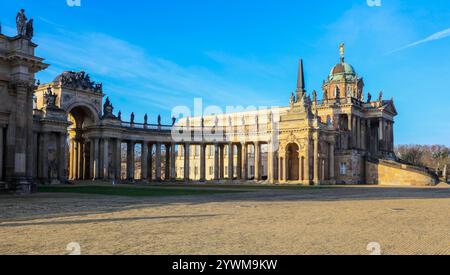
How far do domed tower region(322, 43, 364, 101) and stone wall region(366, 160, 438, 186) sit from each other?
18747mm

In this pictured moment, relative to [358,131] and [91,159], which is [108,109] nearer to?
[91,159]

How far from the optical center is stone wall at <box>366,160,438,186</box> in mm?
74438

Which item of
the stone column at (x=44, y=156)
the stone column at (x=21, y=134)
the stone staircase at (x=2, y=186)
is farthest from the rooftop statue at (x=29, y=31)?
the stone column at (x=44, y=156)

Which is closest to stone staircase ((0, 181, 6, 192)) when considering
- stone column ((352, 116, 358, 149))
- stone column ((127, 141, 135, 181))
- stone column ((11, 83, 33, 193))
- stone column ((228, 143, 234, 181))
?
stone column ((11, 83, 33, 193))

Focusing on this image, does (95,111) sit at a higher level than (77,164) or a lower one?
higher

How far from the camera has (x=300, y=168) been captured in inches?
3056

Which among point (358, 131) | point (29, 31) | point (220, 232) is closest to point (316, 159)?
point (358, 131)

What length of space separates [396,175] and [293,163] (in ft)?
59.7

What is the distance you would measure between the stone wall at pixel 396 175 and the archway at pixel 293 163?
13348mm

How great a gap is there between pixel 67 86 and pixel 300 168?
137ft

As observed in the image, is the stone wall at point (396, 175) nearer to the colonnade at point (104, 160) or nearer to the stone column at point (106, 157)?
the colonnade at point (104, 160)

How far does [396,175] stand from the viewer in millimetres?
78188
